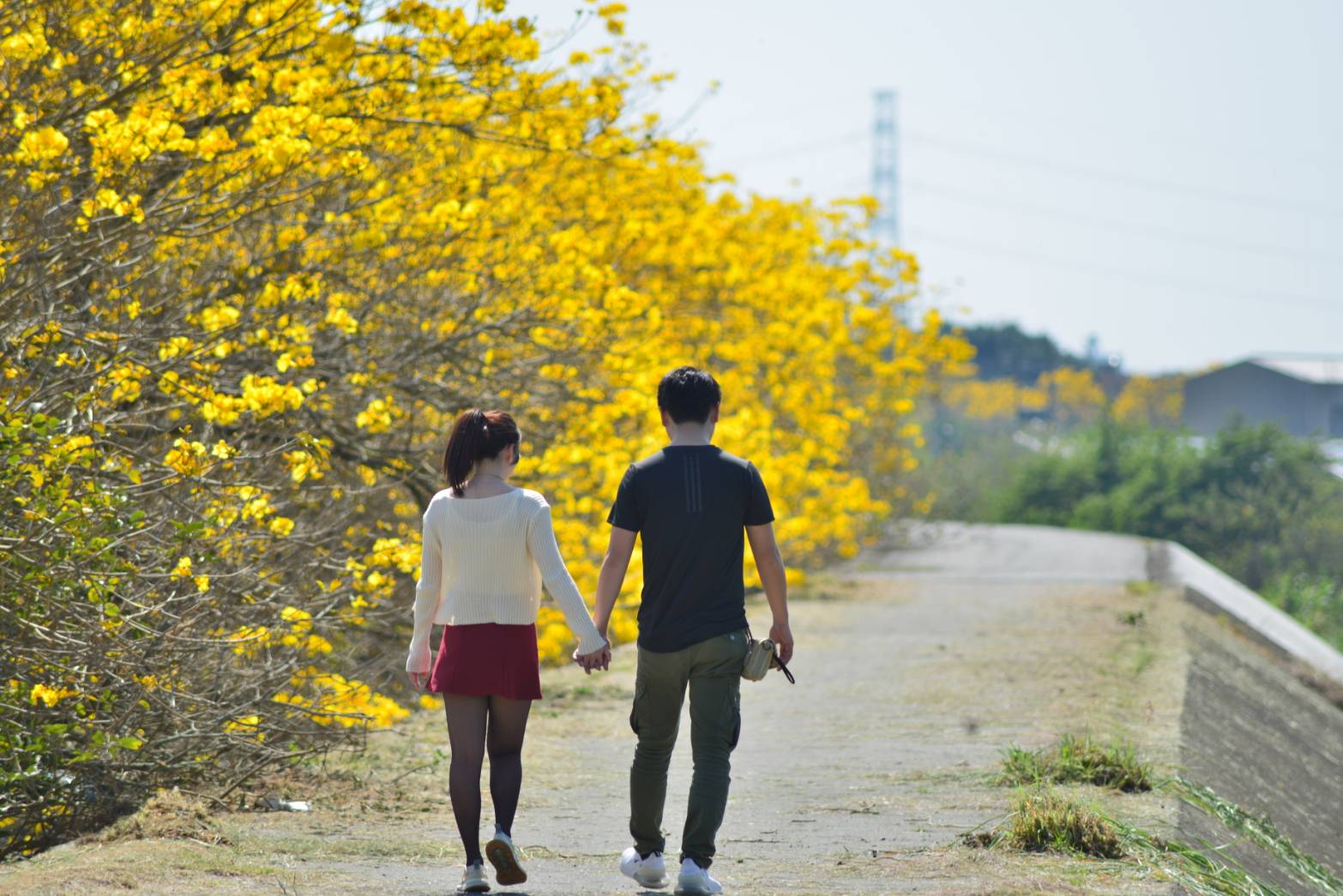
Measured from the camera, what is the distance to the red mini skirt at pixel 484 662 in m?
5.42

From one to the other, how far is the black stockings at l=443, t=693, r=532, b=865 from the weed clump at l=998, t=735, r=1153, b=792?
2692 mm

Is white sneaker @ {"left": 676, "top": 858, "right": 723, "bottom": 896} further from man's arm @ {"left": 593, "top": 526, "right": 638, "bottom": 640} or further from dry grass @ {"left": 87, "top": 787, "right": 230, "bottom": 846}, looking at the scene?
dry grass @ {"left": 87, "top": 787, "right": 230, "bottom": 846}


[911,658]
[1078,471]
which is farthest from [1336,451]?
[911,658]

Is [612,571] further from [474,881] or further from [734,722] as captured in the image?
[474,881]

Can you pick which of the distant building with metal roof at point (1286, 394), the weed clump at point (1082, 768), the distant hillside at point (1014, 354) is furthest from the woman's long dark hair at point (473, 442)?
the distant hillside at point (1014, 354)

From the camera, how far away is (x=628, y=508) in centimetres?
541

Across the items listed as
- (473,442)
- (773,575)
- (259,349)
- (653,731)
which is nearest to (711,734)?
(653,731)

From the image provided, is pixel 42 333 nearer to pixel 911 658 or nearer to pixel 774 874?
pixel 774 874

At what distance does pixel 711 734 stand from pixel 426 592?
0.97 metres

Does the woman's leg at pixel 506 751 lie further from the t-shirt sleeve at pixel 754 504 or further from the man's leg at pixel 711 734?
the t-shirt sleeve at pixel 754 504

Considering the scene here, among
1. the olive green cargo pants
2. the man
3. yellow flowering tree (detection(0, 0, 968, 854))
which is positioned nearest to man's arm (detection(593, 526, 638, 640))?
the man

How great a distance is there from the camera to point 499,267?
35.8ft

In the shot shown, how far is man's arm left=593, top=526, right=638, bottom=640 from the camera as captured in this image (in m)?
5.42

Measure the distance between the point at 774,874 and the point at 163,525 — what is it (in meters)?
2.88
